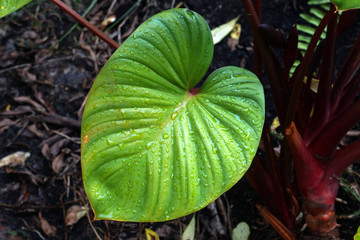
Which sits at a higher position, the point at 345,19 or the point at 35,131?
the point at 345,19

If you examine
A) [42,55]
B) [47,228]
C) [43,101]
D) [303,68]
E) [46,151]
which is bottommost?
[47,228]

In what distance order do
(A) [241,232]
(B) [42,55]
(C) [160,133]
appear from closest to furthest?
(C) [160,133] → (A) [241,232] → (B) [42,55]

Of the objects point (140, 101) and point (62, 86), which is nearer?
point (140, 101)

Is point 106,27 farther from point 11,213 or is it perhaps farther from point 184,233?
point 184,233

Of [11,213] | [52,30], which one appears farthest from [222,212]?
[52,30]

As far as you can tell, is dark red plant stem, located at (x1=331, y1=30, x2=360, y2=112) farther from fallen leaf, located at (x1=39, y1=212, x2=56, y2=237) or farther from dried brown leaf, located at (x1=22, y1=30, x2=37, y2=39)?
dried brown leaf, located at (x1=22, y1=30, x2=37, y2=39)

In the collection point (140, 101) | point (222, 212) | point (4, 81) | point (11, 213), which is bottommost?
point (11, 213)

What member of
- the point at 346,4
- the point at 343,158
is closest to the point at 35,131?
the point at 343,158

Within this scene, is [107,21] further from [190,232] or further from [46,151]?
[190,232]
